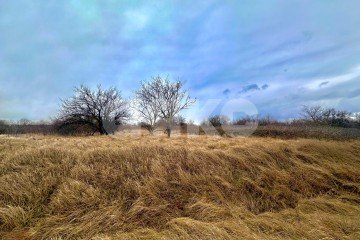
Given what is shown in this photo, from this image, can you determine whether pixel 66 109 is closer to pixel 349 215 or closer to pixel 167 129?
pixel 167 129

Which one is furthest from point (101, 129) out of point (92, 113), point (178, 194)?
point (178, 194)

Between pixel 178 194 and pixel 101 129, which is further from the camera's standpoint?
pixel 101 129

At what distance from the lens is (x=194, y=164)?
7.22 metres

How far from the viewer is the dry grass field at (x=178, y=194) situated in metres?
4.64

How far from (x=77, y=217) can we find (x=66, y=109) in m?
29.3

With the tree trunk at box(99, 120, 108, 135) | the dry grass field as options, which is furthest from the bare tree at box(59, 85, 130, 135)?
the dry grass field

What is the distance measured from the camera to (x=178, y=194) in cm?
603

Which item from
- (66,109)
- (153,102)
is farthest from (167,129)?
(66,109)

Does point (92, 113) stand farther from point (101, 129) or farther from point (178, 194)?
point (178, 194)

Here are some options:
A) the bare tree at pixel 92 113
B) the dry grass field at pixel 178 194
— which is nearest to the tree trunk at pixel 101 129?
the bare tree at pixel 92 113

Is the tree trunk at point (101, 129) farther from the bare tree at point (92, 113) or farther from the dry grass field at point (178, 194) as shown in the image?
the dry grass field at point (178, 194)

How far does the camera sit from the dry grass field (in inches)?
183

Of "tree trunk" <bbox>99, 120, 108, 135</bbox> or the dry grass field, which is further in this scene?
"tree trunk" <bbox>99, 120, 108, 135</bbox>

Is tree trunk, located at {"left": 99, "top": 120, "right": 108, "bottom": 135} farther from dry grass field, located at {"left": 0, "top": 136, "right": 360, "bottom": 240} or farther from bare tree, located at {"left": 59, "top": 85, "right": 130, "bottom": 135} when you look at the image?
dry grass field, located at {"left": 0, "top": 136, "right": 360, "bottom": 240}
